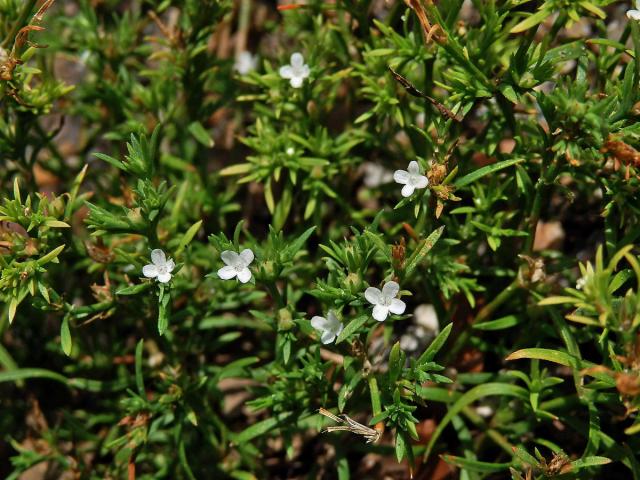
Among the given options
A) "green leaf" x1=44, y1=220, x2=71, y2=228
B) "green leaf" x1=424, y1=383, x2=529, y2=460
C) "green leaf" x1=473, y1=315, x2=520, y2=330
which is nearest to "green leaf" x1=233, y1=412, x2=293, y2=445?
"green leaf" x1=424, y1=383, x2=529, y2=460

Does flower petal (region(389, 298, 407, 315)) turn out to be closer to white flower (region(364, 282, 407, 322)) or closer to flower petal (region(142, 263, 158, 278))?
white flower (region(364, 282, 407, 322))

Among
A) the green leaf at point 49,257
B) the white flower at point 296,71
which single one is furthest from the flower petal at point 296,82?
the green leaf at point 49,257

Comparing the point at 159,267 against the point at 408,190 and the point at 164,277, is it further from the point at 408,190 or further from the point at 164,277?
the point at 408,190

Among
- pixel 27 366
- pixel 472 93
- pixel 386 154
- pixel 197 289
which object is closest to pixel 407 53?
pixel 472 93

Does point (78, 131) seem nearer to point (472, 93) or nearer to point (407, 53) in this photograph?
point (407, 53)

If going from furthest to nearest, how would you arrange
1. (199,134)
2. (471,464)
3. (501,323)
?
1. (199,134)
2. (501,323)
3. (471,464)

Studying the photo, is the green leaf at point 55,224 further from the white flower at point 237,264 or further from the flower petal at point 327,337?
the flower petal at point 327,337

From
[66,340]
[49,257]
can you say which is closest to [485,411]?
[66,340]
